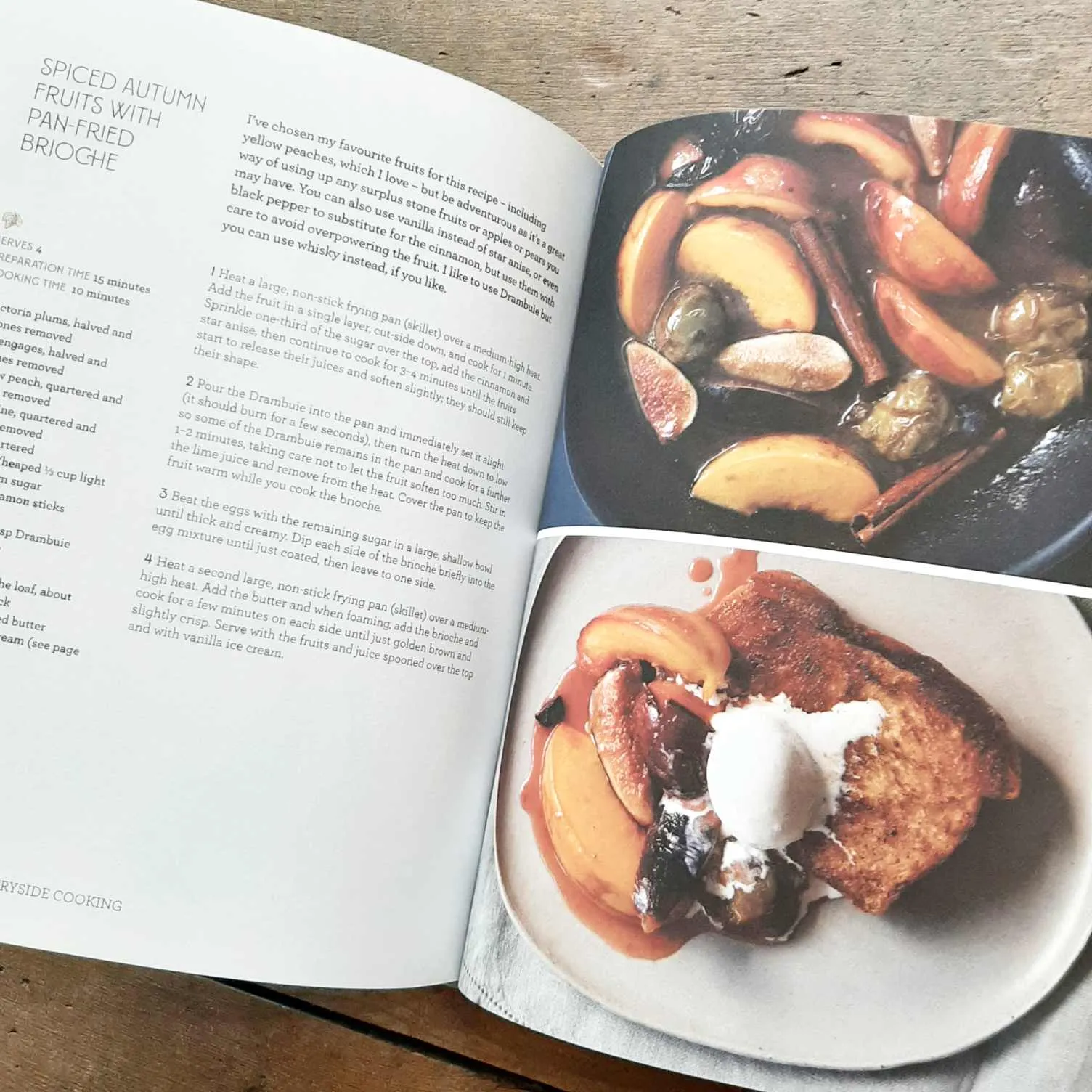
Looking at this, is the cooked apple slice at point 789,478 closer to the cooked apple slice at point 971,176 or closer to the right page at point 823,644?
the right page at point 823,644

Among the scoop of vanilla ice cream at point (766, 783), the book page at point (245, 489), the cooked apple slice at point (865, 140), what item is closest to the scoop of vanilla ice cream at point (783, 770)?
the scoop of vanilla ice cream at point (766, 783)

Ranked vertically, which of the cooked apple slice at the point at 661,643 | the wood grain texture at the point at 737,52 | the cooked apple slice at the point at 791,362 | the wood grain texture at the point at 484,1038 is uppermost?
the wood grain texture at the point at 737,52

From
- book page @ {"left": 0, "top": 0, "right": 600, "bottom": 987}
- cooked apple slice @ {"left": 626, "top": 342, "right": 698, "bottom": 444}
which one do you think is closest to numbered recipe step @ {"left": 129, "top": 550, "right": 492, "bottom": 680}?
book page @ {"left": 0, "top": 0, "right": 600, "bottom": 987}

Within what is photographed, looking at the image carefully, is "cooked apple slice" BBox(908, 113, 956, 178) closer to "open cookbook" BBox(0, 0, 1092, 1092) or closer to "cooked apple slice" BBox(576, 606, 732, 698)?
"open cookbook" BBox(0, 0, 1092, 1092)

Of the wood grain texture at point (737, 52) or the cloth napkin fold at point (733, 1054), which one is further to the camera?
the wood grain texture at point (737, 52)

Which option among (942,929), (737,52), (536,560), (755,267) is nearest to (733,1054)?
(942,929)

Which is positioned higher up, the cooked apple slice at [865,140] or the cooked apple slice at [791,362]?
the cooked apple slice at [865,140]
